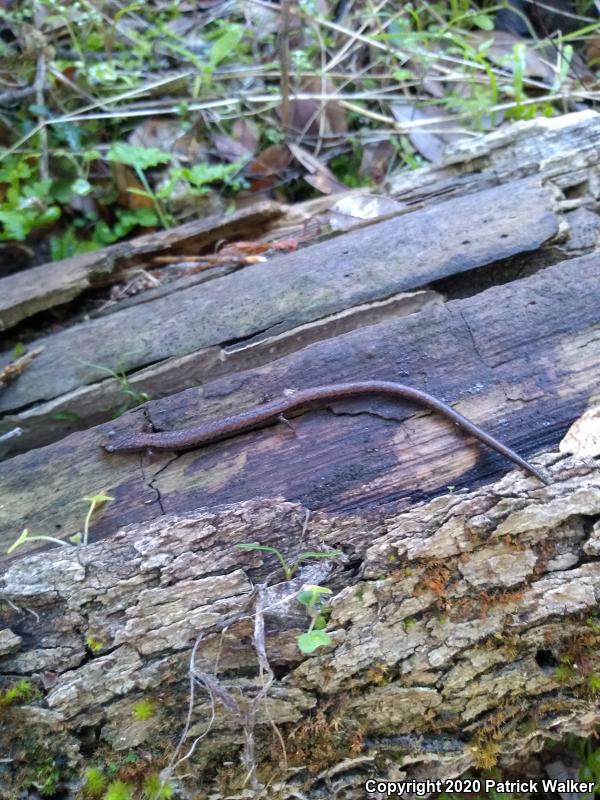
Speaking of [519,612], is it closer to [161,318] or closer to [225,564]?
[225,564]

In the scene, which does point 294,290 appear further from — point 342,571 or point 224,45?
point 224,45

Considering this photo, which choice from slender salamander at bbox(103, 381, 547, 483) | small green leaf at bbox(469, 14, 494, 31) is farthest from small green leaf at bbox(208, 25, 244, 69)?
slender salamander at bbox(103, 381, 547, 483)

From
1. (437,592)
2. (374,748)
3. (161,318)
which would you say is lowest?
(374,748)

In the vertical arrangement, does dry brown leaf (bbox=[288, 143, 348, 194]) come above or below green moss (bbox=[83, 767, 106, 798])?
above

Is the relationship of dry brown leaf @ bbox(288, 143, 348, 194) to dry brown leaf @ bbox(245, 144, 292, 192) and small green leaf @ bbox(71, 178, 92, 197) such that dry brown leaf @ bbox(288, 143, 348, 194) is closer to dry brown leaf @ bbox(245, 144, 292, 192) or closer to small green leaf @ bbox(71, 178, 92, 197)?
dry brown leaf @ bbox(245, 144, 292, 192)

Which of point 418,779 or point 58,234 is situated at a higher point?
point 58,234

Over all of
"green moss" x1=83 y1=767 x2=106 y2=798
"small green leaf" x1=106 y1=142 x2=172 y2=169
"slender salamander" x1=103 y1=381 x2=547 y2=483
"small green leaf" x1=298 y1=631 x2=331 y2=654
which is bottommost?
"green moss" x1=83 y1=767 x2=106 y2=798

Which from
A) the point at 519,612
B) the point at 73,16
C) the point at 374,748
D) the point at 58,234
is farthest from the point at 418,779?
the point at 73,16
